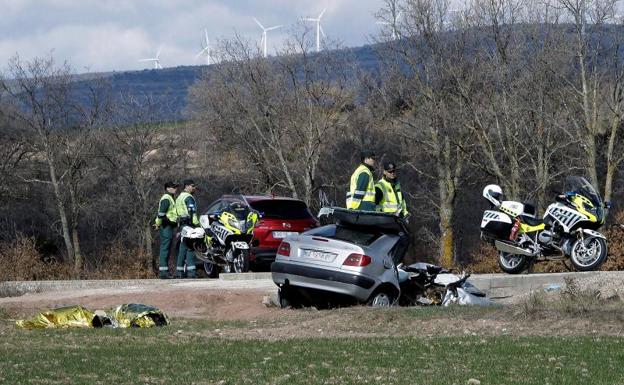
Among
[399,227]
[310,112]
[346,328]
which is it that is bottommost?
[346,328]

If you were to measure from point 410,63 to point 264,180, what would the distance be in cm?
962

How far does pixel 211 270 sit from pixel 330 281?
10.0 meters

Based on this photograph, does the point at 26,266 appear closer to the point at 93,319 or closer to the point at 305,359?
the point at 93,319

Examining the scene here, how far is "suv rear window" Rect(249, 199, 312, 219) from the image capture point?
26078 millimetres

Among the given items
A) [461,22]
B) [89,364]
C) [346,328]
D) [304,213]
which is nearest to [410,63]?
[461,22]

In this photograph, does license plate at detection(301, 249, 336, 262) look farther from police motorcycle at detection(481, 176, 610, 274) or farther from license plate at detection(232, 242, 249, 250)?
license plate at detection(232, 242, 249, 250)

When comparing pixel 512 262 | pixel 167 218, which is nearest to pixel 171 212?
pixel 167 218

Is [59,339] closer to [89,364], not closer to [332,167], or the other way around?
[89,364]

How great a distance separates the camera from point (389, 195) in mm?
19953

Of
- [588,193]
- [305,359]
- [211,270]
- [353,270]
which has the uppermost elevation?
[588,193]

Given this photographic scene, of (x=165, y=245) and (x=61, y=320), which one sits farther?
(x=165, y=245)

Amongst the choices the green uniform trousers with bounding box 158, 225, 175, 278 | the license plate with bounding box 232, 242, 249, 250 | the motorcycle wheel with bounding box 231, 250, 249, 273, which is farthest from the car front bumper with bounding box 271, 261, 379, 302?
the green uniform trousers with bounding box 158, 225, 175, 278

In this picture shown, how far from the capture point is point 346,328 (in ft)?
49.4

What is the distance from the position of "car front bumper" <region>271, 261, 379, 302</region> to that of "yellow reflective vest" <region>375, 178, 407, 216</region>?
3169 millimetres
